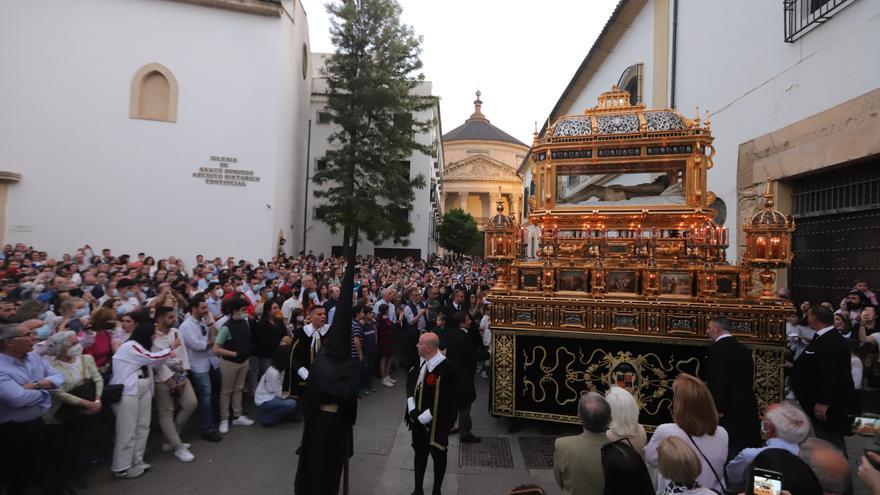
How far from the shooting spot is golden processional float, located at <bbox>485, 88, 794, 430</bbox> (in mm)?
5648

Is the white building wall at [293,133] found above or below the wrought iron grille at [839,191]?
above

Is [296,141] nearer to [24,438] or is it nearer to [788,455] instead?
[24,438]

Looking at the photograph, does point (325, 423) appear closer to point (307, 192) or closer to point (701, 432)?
point (701, 432)

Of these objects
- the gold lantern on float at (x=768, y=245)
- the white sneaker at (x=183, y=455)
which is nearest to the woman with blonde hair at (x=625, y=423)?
the gold lantern on float at (x=768, y=245)

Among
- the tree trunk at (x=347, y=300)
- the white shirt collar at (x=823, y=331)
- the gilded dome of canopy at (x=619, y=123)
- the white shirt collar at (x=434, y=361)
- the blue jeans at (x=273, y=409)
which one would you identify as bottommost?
the blue jeans at (x=273, y=409)

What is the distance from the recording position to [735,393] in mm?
4582

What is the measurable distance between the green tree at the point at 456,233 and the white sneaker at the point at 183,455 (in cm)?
3547

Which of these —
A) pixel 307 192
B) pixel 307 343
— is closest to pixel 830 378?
pixel 307 343

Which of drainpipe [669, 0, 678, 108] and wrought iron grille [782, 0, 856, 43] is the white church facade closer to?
drainpipe [669, 0, 678, 108]

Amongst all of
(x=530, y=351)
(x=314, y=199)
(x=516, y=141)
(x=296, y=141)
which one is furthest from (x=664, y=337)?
(x=516, y=141)

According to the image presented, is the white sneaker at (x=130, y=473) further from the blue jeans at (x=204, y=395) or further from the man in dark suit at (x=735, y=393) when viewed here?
the man in dark suit at (x=735, y=393)

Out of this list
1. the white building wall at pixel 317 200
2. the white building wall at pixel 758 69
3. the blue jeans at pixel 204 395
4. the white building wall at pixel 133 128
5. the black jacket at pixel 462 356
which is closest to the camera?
the black jacket at pixel 462 356

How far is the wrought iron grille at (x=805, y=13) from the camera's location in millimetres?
7344

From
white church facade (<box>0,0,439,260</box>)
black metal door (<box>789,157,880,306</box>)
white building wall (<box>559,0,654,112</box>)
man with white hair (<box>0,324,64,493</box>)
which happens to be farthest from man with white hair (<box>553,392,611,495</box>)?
white church facade (<box>0,0,439,260</box>)
